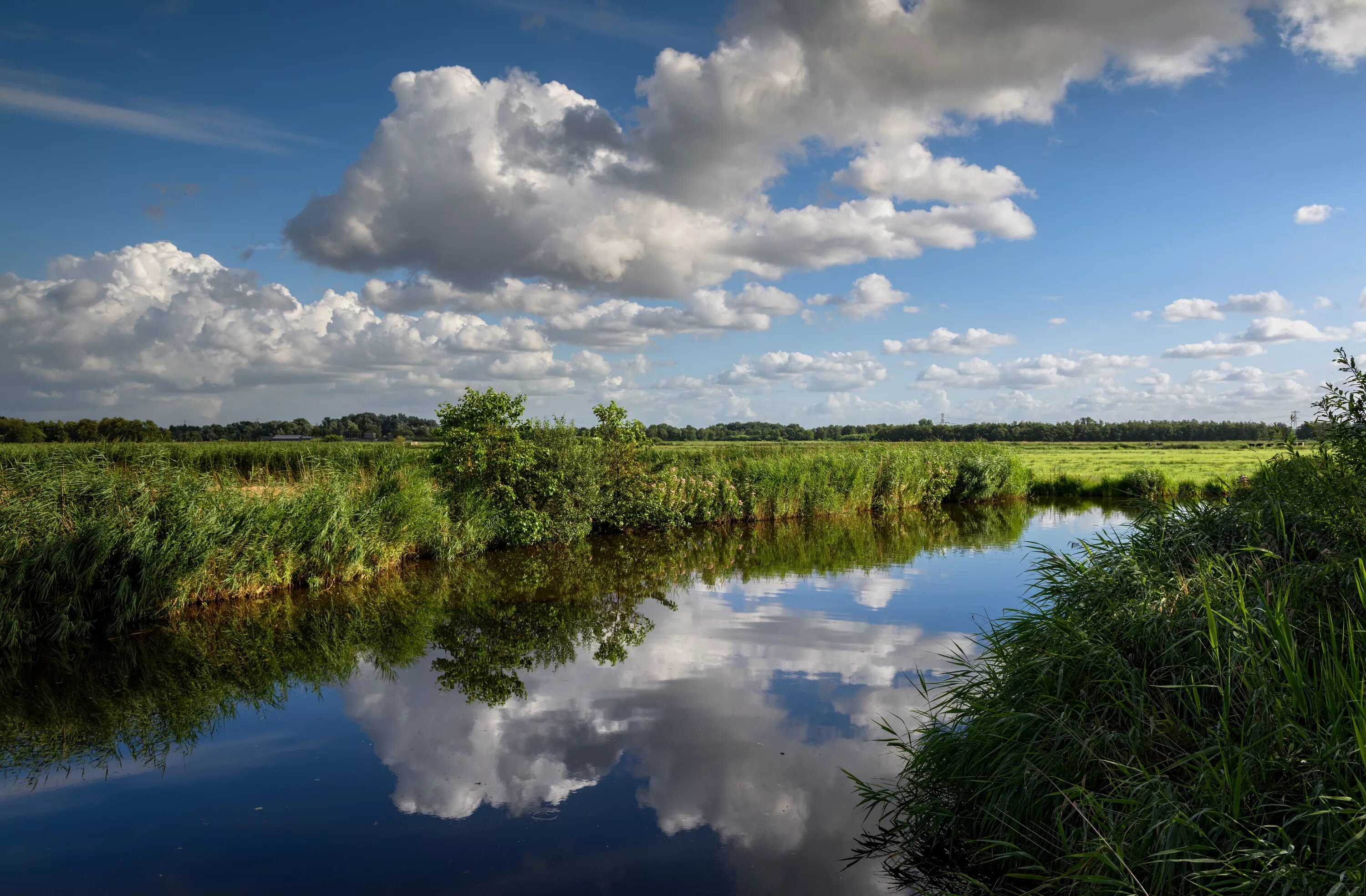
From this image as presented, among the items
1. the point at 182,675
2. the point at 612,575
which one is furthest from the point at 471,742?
the point at 612,575

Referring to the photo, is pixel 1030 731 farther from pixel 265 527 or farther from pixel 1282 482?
pixel 265 527

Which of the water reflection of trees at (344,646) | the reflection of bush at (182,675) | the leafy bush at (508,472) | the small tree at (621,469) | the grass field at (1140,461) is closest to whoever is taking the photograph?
the reflection of bush at (182,675)

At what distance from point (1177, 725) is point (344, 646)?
10202mm

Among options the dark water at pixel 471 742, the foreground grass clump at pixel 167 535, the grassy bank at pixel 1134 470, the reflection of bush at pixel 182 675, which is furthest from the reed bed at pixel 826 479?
the reflection of bush at pixel 182 675

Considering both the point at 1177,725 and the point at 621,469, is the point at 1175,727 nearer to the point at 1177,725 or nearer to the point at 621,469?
the point at 1177,725

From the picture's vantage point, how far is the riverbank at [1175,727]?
354 centimetres

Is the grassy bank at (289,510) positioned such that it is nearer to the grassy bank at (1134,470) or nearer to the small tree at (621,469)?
the small tree at (621,469)

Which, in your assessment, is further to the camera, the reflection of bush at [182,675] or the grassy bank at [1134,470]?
the grassy bank at [1134,470]

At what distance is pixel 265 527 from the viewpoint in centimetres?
1330

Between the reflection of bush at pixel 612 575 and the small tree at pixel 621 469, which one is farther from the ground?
the small tree at pixel 621 469

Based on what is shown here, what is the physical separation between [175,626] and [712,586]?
361 inches

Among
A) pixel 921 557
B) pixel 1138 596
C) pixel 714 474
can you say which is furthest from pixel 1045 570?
pixel 714 474

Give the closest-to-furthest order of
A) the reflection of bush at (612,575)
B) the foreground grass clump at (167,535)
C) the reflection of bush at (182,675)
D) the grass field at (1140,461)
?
the reflection of bush at (182,675) → the reflection of bush at (612,575) → the foreground grass clump at (167,535) → the grass field at (1140,461)

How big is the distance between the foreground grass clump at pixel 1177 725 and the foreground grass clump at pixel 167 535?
11382 mm
